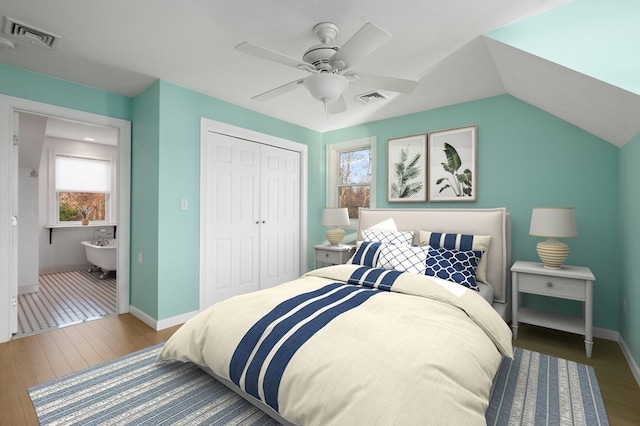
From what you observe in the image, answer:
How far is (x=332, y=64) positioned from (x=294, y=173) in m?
2.61

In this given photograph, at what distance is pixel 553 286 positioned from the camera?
8.43 feet

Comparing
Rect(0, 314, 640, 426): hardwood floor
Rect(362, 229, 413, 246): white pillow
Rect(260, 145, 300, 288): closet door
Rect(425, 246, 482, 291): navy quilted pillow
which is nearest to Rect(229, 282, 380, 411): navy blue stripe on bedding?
Rect(425, 246, 482, 291): navy quilted pillow

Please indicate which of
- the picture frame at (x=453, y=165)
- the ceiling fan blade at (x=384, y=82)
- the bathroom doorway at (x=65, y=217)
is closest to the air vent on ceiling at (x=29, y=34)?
the bathroom doorway at (x=65, y=217)

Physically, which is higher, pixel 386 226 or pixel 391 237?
pixel 386 226

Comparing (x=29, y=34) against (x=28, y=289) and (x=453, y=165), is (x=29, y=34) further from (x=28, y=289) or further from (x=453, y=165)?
(x=453, y=165)

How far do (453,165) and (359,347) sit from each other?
2806 millimetres

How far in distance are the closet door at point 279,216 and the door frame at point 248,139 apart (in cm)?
6

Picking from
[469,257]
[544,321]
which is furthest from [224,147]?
[544,321]

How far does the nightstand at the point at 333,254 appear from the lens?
4012 millimetres

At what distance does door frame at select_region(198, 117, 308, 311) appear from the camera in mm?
3342

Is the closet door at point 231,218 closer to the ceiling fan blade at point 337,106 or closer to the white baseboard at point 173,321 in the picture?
Result: the white baseboard at point 173,321

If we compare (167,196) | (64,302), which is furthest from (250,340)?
(64,302)

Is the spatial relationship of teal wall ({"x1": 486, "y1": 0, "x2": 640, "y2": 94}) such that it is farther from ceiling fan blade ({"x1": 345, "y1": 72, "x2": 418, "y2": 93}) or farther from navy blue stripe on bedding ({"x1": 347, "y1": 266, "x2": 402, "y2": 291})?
navy blue stripe on bedding ({"x1": 347, "y1": 266, "x2": 402, "y2": 291})

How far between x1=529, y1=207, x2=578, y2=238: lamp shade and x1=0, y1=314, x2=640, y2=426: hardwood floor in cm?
97
